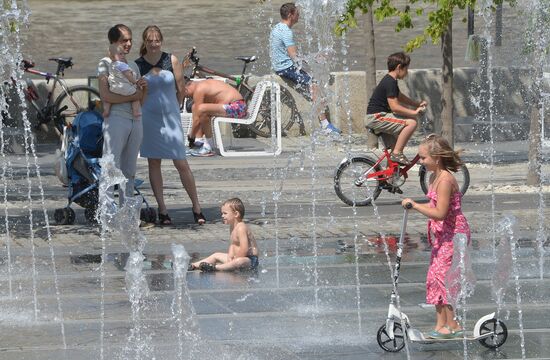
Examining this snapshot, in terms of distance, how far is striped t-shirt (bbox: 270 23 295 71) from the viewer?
57.8 feet

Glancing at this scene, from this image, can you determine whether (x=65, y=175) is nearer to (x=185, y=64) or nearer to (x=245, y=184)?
(x=245, y=184)

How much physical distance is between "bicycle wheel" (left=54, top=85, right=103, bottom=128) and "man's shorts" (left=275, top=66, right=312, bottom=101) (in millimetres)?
2683

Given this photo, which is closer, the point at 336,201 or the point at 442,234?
the point at 442,234

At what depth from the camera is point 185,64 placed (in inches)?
728

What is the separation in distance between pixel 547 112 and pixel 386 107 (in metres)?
5.85

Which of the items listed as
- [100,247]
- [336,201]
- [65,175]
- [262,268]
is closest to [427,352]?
[262,268]

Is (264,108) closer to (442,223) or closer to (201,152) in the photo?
(201,152)

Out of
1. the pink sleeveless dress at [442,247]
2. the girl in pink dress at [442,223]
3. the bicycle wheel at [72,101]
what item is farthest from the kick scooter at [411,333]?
the bicycle wheel at [72,101]

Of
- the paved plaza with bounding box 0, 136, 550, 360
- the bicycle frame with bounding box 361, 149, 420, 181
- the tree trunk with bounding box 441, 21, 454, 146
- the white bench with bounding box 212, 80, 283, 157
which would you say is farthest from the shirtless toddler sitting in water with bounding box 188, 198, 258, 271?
the white bench with bounding box 212, 80, 283, 157

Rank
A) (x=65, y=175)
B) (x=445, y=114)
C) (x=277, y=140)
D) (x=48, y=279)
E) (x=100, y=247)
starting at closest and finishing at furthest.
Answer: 1. (x=48, y=279)
2. (x=100, y=247)
3. (x=65, y=175)
4. (x=445, y=114)
5. (x=277, y=140)

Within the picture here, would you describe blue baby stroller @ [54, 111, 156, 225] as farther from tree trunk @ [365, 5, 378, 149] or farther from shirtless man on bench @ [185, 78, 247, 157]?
tree trunk @ [365, 5, 378, 149]

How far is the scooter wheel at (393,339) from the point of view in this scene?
25.5 ft

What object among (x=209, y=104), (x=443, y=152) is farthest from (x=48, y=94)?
Answer: (x=443, y=152)

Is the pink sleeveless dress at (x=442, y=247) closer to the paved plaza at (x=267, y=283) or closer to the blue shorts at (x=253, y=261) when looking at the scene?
the paved plaza at (x=267, y=283)
